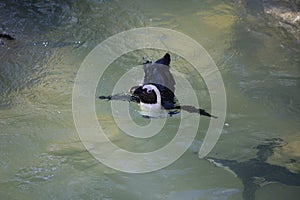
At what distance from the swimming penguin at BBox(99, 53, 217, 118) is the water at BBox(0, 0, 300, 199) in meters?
0.19

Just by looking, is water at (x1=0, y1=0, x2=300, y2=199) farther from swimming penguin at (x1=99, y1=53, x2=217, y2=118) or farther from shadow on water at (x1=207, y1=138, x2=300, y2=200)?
swimming penguin at (x1=99, y1=53, x2=217, y2=118)

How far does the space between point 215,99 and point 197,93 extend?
0.28 meters

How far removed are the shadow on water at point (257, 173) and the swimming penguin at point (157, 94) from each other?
688 millimetres

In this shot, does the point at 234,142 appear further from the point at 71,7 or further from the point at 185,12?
the point at 71,7

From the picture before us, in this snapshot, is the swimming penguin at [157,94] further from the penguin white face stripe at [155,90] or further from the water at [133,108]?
the water at [133,108]

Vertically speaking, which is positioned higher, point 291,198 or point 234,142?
point 234,142

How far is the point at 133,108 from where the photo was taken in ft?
17.0

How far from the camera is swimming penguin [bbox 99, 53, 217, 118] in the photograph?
481 cm

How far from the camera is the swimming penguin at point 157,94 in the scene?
4.81 meters

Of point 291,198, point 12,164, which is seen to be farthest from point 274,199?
point 12,164

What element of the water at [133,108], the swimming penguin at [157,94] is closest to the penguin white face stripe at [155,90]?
the swimming penguin at [157,94]

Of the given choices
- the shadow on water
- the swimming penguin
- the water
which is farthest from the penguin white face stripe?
the shadow on water

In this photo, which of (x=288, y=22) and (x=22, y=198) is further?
(x=288, y=22)

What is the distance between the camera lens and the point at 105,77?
584 cm
